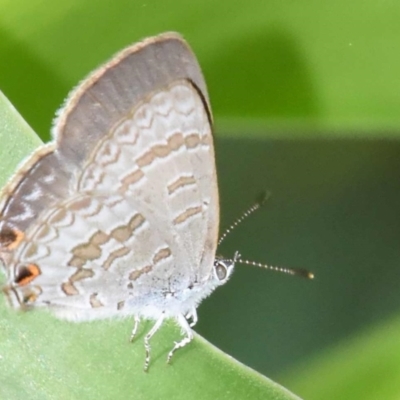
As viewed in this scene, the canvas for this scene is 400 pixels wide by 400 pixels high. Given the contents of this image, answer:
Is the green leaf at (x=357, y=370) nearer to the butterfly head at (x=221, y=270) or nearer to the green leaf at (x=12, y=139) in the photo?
the butterfly head at (x=221, y=270)

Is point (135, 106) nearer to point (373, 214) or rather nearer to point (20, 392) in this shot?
point (20, 392)

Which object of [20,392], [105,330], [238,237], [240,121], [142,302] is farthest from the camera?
[238,237]

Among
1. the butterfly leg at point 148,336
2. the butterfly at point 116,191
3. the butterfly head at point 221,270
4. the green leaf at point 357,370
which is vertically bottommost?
the green leaf at point 357,370

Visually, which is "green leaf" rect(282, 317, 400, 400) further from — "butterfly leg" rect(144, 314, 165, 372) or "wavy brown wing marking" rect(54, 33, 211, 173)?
"wavy brown wing marking" rect(54, 33, 211, 173)

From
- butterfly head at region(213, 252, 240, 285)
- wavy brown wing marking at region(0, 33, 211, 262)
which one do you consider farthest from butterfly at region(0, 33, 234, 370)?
butterfly head at region(213, 252, 240, 285)

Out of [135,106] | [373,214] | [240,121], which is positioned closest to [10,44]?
[135,106]

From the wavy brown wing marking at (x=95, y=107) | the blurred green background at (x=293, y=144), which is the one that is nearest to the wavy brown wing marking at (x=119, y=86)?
the wavy brown wing marking at (x=95, y=107)

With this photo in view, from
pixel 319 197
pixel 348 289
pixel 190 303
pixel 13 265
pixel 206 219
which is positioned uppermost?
pixel 13 265
